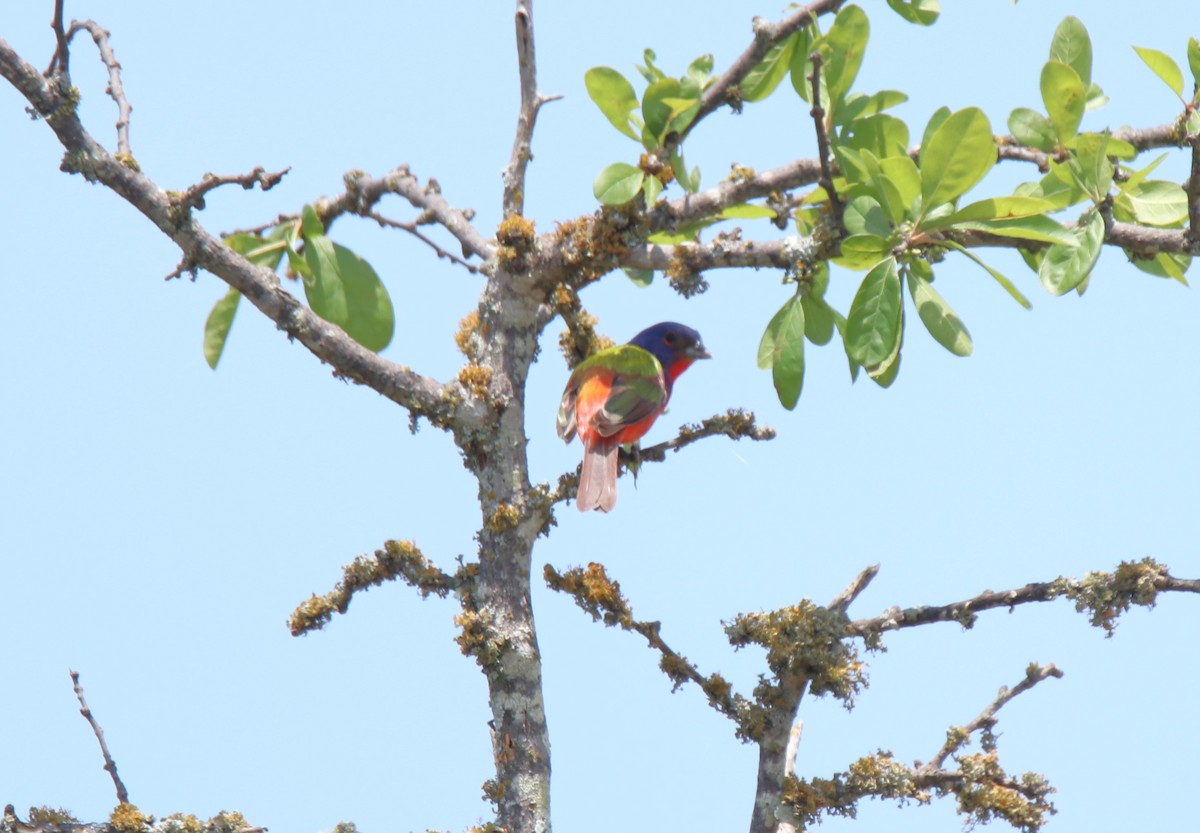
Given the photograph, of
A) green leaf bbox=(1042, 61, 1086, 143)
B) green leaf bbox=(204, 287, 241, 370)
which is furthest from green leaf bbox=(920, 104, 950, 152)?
green leaf bbox=(204, 287, 241, 370)

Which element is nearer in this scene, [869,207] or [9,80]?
[869,207]

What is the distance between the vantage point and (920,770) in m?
3.89

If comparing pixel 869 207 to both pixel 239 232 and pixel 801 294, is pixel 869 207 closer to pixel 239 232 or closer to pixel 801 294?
pixel 801 294

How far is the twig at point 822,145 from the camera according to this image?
11.3ft

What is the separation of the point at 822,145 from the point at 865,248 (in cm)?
34

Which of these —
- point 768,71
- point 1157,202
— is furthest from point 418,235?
point 1157,202

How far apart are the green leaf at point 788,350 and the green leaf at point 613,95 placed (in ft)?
2.69

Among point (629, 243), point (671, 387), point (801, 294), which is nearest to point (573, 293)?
point (629, 243)

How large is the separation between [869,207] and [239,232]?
8.48 ft

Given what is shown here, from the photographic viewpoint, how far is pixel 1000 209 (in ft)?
11.4

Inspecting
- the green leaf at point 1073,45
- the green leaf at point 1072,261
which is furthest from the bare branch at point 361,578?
the green leaf at point 1073,45

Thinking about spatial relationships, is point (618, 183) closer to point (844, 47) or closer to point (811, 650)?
point (844, 47)

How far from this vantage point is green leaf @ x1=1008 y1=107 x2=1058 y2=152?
3.91 meters

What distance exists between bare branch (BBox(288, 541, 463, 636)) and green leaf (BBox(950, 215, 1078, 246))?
209 cm
